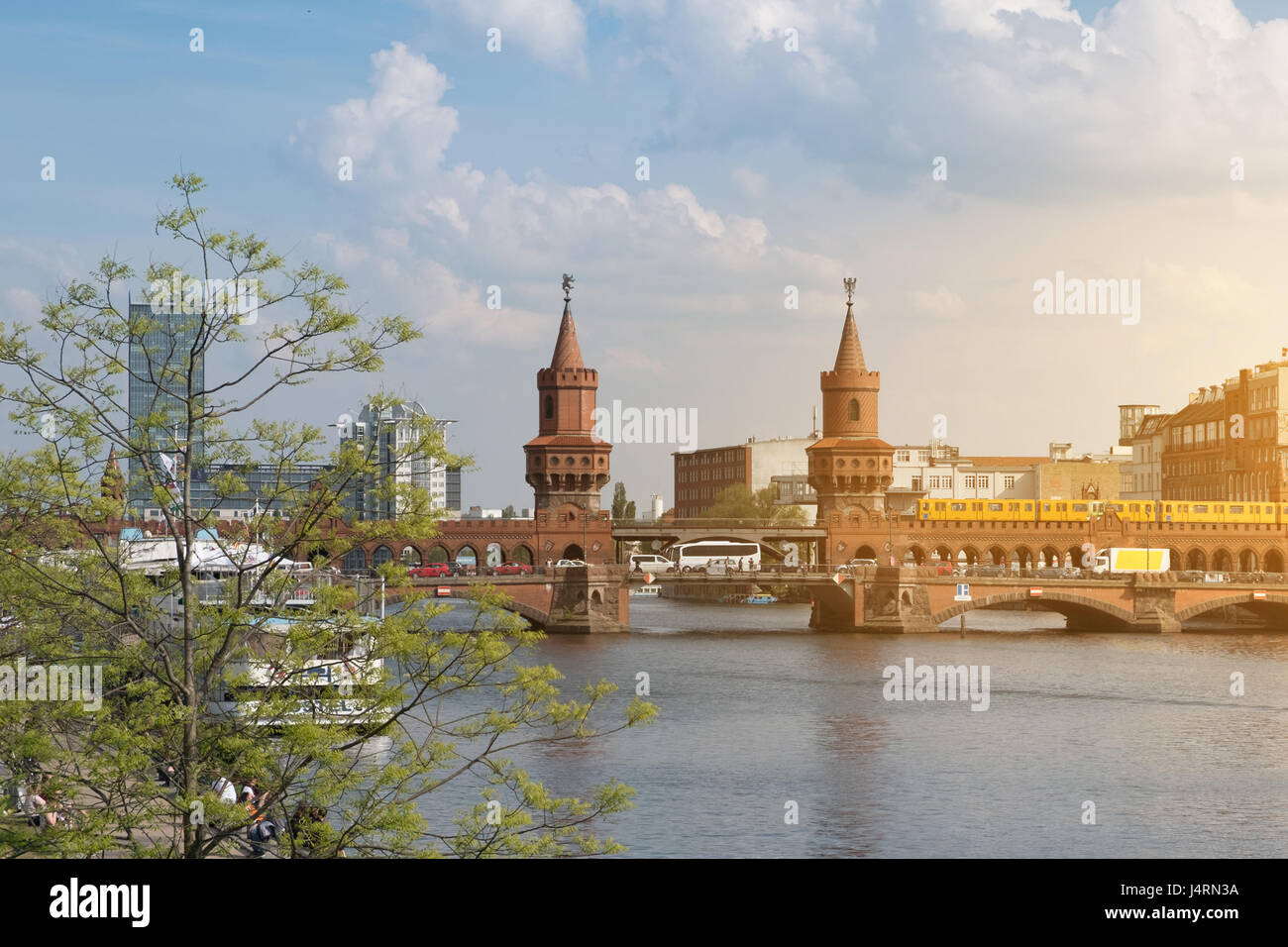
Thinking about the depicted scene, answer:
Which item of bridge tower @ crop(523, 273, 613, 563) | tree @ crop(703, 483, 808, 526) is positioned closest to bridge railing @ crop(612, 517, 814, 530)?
bridge tower @ crop(523, 273, 613, 563)

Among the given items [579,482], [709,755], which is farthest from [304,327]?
[579,482]

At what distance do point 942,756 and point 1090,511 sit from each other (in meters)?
81.0

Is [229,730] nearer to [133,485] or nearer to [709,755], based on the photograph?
[133,485]

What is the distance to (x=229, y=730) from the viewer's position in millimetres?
18172

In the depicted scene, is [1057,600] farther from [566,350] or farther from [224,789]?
[224,789]

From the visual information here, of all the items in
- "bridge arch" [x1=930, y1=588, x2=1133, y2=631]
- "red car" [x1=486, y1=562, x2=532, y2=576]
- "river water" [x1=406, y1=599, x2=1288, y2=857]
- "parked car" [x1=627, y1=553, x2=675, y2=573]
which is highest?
"red car" [x1=486, y1=562, x2=532, y2=576]

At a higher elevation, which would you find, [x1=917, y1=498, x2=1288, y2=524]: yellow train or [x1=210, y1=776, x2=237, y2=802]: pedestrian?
[x1=917, y1=498, x2=1288, y2=524]: yellow train

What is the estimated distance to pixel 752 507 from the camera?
169 metres

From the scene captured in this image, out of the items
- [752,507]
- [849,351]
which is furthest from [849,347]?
[752,507]

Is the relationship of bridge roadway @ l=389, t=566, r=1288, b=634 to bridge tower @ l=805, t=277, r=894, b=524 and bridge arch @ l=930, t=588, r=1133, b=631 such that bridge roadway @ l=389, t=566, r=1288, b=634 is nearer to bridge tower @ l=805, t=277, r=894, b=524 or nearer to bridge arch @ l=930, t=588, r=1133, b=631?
bridge arch @ l=930, t=588, r=1133, b=631

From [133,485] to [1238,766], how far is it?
122 feet

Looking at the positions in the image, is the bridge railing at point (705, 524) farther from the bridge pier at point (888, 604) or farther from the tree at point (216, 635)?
the tree at point (216, 635)

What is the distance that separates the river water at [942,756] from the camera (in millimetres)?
36781

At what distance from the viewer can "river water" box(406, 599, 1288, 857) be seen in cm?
3678
